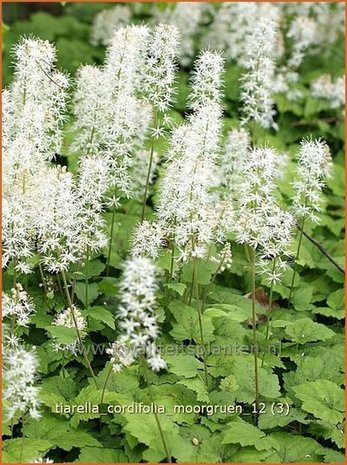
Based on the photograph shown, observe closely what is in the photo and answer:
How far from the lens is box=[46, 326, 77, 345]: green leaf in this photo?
3.74 meters

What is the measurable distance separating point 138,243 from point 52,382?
2.86 feet

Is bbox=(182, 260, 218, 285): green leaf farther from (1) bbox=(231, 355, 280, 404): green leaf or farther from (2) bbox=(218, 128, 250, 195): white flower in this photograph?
(2) bbox=(218, 128, 250, 195): white flower

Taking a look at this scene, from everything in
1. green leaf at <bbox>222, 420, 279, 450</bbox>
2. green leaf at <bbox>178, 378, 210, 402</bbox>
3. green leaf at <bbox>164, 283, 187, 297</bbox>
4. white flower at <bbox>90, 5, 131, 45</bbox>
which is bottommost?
green leaf at <bbox>222, 420, 279, 450</bbox>

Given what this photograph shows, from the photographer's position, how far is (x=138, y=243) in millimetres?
4082

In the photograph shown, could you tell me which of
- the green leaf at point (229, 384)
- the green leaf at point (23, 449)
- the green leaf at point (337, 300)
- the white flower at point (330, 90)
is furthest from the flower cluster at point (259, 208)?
the white flower at point (330, 90)

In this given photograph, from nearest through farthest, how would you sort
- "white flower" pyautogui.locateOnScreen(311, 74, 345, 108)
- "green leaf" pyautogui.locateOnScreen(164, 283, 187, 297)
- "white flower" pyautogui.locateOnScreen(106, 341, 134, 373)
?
"white flower" pyautogui.locateOnScreen(106, 341, 134, 373) < "green leaf" pyautogui.locateOnScreen(164, 283, 187, 297) < "white flower" pyautogui.locateOnScreen(311, 74, 345, 108)

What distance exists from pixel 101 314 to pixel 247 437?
1.03 metres

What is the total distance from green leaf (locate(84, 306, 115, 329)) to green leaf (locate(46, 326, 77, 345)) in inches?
6.0

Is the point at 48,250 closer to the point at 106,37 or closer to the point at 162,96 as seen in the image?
the point at 162,96

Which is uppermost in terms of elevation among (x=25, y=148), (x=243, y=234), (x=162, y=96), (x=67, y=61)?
(x=67, y=61)

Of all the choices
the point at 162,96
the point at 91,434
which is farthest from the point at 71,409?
the point at 162,96

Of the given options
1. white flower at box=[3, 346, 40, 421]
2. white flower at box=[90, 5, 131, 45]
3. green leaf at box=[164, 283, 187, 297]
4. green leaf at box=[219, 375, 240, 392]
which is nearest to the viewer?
white flower at box=[3, 346, 40, 421]

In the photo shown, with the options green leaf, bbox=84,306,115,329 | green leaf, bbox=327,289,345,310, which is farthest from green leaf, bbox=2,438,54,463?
green leaf, bbox=327,289,345,310

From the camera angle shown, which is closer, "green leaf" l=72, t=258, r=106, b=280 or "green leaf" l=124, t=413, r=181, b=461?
"green leaf" l=124, t=413, r=181, b=461
